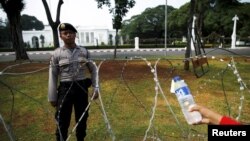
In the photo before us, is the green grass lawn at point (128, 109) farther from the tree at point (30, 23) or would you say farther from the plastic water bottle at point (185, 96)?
the tree at point (30, 23)

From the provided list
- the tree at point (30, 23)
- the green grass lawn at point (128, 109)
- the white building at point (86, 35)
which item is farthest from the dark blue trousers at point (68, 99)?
the tree at point (30, 23)

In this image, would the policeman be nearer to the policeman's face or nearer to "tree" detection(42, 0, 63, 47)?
the policeman's face

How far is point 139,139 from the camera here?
5.70 m

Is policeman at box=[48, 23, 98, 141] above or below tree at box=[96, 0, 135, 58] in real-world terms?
below

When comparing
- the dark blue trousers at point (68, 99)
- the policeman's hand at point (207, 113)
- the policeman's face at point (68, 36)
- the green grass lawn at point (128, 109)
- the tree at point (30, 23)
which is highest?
the tree at point (30, 23)

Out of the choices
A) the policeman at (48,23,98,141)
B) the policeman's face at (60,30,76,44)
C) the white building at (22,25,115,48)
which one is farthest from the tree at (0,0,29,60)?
the white building at (22,25,115,48)

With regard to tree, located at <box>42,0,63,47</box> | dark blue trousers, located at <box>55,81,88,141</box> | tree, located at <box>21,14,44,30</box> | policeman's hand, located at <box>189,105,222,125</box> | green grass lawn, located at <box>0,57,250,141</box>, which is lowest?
green grass lawn, located at <box>0,57,250,141</box>

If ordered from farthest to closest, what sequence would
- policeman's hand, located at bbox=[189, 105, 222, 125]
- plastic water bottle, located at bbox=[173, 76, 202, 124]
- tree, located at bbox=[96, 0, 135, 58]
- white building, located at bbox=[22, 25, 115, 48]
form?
white building, located at bbox=[22, 25, 115, 48]
tree, located at bbox=[96, 0, 135, 58]
plastic water bottle, located at bbox=[173, 76, 202, 124]
policeman's hand, located at bbox=[189, 105, 222, 125]

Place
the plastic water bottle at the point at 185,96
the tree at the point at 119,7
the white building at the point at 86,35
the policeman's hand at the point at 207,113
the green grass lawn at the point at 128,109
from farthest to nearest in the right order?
1. the white building at the point at 86,35
2. the tree at the point at 119,7
3. the green grass lawn at the point at 128,109
4. the plastic water bottle at the point at 185,96
5. the policeman's hand at the point at 207,113

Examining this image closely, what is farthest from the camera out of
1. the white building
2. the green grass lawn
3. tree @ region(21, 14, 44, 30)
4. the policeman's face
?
tree @ region(21, 14, 44, 30)

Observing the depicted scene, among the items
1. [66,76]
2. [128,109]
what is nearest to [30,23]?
[128,109]

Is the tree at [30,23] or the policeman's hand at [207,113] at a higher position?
the tree at [30,23]

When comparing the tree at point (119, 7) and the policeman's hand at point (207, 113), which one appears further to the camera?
Result: the tree at point (119, 7)

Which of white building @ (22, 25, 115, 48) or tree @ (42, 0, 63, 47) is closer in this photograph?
tree @ (42, 0, 63, 47)
